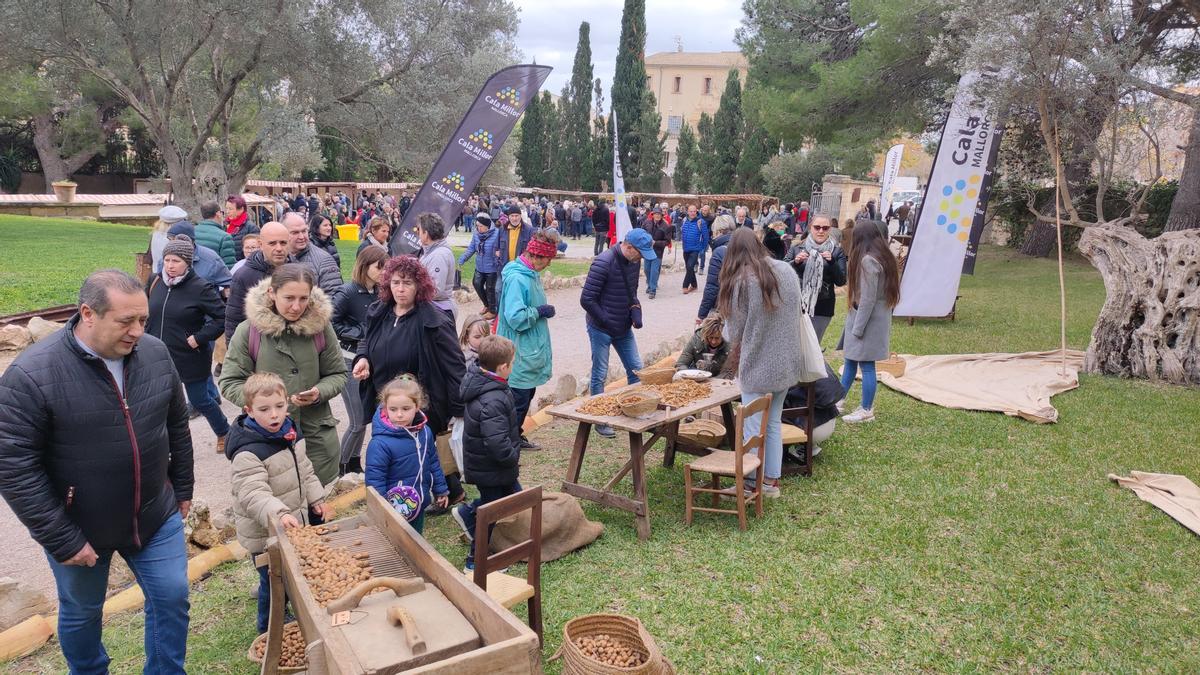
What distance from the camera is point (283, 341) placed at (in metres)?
4.13

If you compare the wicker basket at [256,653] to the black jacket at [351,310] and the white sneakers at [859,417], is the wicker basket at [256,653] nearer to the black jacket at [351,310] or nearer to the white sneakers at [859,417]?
the black jacket at [351,310]

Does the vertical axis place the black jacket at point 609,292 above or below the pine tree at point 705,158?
below

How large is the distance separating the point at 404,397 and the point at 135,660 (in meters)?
1.63

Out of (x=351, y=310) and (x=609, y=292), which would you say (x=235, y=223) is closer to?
(x=351, y=310)

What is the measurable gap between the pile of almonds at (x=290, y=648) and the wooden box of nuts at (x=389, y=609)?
0.16 m

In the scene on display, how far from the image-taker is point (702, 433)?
5.96 m

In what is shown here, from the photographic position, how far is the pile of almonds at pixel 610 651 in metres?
3.25

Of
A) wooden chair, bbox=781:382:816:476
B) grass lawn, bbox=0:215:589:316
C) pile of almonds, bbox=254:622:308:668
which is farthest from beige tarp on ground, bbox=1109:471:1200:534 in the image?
grass lawn, bbox=0:215:589:316

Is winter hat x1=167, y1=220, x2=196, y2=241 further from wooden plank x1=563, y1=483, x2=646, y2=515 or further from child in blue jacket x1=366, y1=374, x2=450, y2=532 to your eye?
wooden plank x1=563, y1=483, x2=646, y2=515

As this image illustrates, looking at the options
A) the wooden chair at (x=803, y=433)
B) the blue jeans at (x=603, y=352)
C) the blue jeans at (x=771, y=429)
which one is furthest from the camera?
the blue jeans at (x=603, y=352)

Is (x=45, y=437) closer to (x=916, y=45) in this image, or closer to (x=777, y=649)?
(x=777, y=649)

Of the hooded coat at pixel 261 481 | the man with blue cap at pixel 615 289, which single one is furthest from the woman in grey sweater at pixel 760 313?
the hooded coat at pixel 261 481

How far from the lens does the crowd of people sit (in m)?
2.71

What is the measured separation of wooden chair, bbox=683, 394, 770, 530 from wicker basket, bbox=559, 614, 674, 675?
156cm
